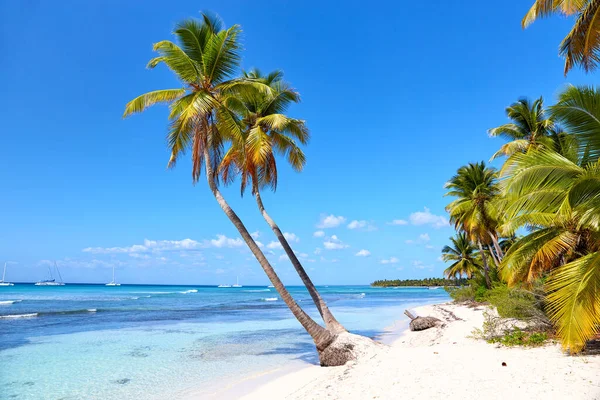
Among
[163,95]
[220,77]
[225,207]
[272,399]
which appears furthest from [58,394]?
[220,77]

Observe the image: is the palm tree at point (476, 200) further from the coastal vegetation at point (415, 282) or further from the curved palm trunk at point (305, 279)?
the coastal vegetation at point (415, 282)

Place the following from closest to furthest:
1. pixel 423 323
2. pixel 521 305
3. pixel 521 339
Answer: pixel 521 339, pixel 521 305, pixel 423 323

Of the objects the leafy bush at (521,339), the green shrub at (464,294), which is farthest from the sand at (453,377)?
the green shrub at (464,294)

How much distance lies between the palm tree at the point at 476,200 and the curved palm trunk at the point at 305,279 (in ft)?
51.8

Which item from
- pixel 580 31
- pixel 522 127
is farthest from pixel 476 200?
pixel 580 31

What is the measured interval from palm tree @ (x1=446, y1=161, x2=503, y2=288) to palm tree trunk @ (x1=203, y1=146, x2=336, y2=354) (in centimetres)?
1694

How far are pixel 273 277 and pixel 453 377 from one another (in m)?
5.51

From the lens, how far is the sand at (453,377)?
571 centimetres

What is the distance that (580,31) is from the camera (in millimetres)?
6402

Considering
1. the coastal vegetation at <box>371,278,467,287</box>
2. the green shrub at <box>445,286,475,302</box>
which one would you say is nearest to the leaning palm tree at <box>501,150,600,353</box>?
the green shrub at <box>445,286,475,302</box>

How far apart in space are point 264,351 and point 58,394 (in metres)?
6.66

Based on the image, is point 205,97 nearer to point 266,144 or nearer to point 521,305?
point 266,144

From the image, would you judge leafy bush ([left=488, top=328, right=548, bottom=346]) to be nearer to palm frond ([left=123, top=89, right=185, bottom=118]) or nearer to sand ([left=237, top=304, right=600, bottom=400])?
sand ([left=237, top=304, right=600, bottom=400])

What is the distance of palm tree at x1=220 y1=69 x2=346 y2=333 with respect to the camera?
11.8 m
